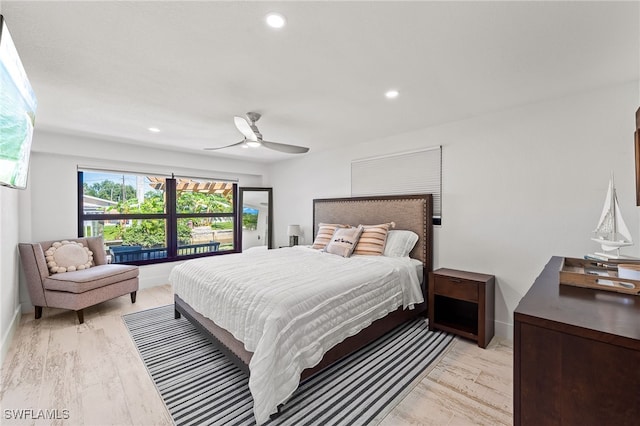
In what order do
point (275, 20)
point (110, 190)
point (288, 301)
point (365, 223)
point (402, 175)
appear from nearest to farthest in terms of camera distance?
point (275, 20) < point (288, 301) < point (402, 175) < point (365, 223) < point (110, 190)

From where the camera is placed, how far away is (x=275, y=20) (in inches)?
57.4

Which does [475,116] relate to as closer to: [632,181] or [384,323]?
[632,181]

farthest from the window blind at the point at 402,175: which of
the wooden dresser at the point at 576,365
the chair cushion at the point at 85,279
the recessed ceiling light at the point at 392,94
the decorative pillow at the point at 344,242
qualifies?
the chair cushion at the point at 85,279

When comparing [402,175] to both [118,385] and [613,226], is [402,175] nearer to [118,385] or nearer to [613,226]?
[613,226]

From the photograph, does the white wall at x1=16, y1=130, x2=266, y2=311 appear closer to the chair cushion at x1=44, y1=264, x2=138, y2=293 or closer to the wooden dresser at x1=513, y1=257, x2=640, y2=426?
the chair cushion at x1=44, y1=264, x2=138, y2=293

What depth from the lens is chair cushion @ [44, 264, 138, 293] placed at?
3.14 metres

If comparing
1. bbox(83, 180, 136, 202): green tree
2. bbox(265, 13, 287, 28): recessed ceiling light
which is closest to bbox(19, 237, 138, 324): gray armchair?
bbox(83, 180, 136, 202): green tree

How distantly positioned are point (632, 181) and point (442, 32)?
2.12 metres

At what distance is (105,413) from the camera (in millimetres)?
1787

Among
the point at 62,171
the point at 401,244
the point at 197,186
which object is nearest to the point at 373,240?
the point at 401,244

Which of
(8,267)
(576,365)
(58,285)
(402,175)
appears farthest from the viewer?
(402,175)

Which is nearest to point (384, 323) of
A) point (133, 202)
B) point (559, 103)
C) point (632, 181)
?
point (632, 181)

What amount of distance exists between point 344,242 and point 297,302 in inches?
68.0

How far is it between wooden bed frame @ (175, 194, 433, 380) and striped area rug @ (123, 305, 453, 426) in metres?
0.14
